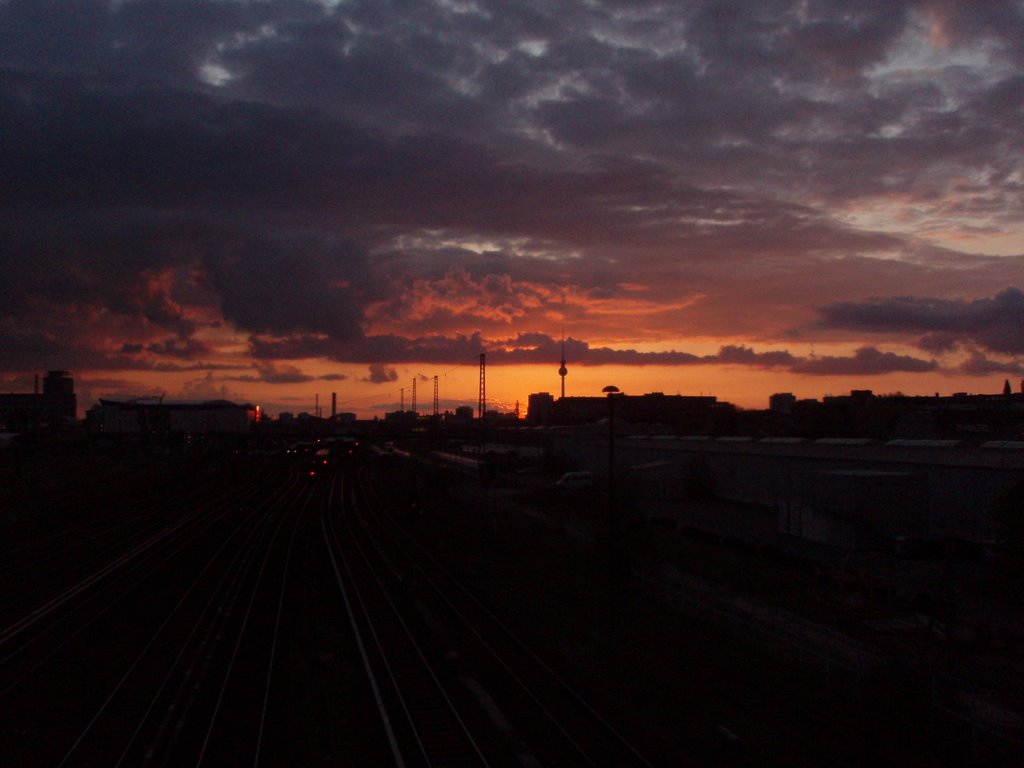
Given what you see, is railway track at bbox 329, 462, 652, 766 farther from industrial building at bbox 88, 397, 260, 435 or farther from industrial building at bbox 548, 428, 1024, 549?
industrial building at bbox 88, 397, 260, 435

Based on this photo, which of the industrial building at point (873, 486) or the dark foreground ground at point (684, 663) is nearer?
the dark foreground ground at point (684, 663)

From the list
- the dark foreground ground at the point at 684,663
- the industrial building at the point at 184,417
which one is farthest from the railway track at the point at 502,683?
the industrial building at the point at 184,417

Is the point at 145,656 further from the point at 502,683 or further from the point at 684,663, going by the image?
the point at 684,663

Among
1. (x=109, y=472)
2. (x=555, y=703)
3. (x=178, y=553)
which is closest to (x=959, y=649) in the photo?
(x=555, y=703)

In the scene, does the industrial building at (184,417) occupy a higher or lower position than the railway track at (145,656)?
higher

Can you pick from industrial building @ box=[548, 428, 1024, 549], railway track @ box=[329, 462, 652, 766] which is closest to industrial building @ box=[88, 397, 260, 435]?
industrial building @ box=[548, 428, 1024, 549]

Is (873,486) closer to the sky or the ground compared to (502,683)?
closer to the sky

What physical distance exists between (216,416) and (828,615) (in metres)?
147

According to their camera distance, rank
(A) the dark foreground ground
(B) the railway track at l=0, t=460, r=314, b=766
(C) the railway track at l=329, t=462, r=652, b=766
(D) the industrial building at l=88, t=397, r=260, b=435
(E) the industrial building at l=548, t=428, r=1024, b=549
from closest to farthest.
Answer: (C) the railway track at l=329, t=462, r=652, b=766, (A) the dark foreground ground, (B) the railway track at l=0, t=460, r=314, b=766, (E) the industrial building at l=548, t=428, r=1024, b=549, (D) the industrial building at l=88, t=397, r=260, b=435

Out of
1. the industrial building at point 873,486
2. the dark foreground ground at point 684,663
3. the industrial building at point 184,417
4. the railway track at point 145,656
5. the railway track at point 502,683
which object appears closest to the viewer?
the railway track at point 502,683

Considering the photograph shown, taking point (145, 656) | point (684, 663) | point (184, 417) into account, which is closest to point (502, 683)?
point (684, 663)

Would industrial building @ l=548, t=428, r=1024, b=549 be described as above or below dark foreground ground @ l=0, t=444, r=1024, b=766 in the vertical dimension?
above

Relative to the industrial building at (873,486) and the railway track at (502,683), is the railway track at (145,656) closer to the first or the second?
the railway track at (502,683)

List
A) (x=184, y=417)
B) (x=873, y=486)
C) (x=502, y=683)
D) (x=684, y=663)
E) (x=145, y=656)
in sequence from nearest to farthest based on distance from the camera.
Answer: (x=502, y=683)
(x=684, y=663)
(x=145, y=656)
(x=873, y=486)
(x=184, y=417)
